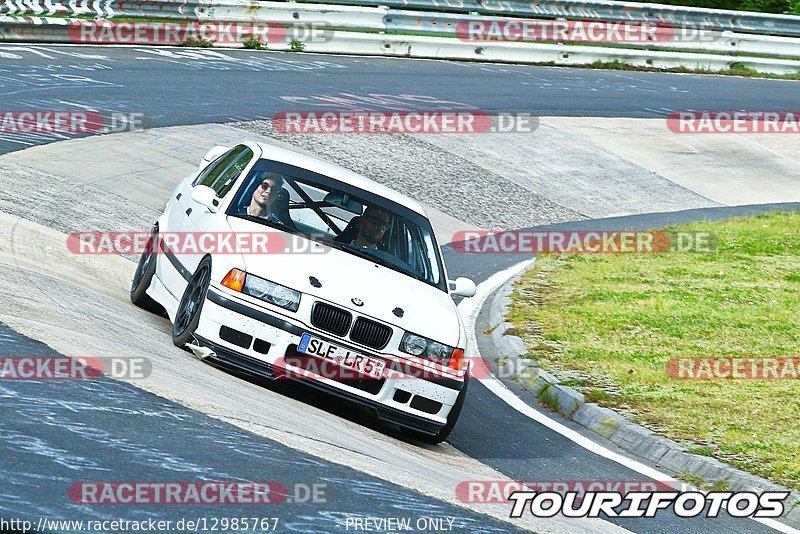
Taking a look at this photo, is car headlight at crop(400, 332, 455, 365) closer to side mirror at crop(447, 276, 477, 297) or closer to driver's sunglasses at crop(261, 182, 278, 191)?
side mirror at crop(447, 276, 477, 297)

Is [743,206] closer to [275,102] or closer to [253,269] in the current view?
[275,102]

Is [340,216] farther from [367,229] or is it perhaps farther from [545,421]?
[545,421]

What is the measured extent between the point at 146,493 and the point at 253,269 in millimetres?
2890

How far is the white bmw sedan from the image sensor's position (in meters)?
8.10

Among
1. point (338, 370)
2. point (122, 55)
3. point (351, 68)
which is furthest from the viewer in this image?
point (351, 68)

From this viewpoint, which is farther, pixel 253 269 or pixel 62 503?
pixel 253 269

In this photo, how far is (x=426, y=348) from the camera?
8305 millimetres

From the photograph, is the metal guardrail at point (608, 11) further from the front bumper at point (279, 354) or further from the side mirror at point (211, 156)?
the front bumper at point (279, 354)

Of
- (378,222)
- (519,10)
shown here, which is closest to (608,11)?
(519,10)

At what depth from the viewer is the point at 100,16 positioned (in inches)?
936

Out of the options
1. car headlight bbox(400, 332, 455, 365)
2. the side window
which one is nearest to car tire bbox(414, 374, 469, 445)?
car headlight bbox(400, 332, 455, 365)

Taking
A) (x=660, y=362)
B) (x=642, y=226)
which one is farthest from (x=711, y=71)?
(x=660, y=362)

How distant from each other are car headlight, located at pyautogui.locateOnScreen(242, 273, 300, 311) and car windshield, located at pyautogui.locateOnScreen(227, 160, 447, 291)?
90 cm

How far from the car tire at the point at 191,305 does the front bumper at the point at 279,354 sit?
0.11m
